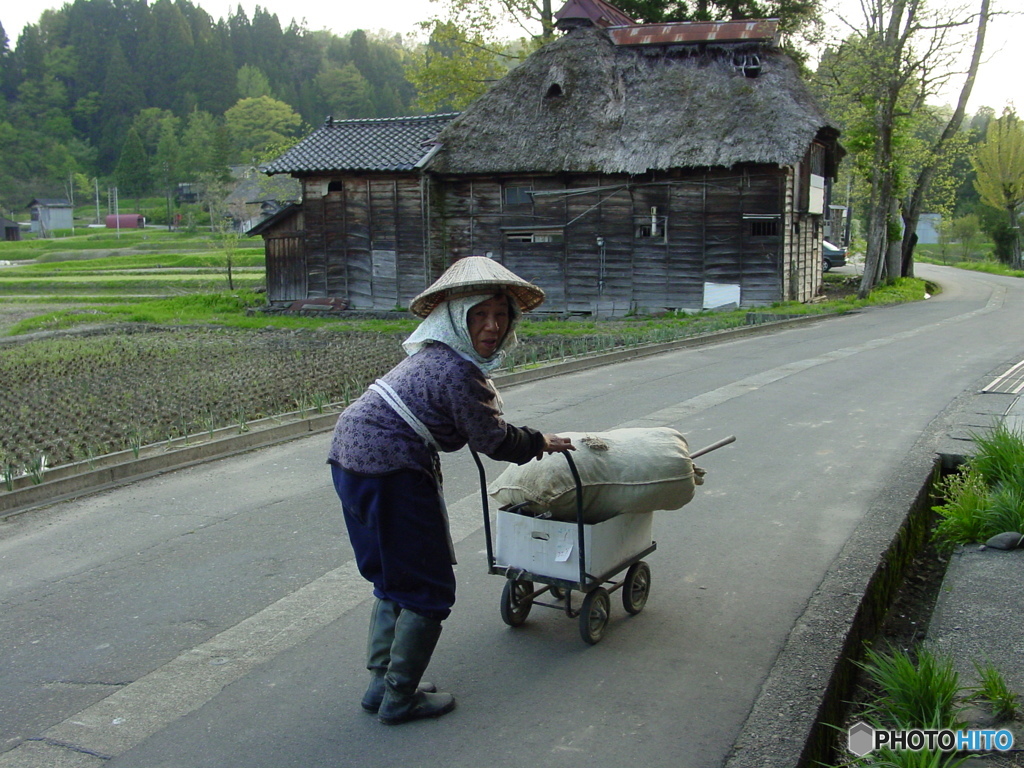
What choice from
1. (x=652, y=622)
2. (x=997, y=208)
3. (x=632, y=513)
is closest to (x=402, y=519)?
(x=632, y=513)

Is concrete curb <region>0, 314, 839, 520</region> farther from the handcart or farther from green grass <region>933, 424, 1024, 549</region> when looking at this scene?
green grass <region>933, 424, 1024, 549</region>

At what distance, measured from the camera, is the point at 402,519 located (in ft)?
11.8

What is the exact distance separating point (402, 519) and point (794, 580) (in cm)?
271

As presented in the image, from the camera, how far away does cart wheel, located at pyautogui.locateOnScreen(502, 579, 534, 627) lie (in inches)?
180

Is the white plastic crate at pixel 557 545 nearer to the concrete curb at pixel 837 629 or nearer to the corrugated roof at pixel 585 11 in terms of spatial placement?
the concrete curb at pixel 837 629

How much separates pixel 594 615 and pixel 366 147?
86.5ft

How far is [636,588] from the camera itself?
4820mm

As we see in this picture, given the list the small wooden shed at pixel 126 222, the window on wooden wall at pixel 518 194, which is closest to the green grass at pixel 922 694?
the window on wooden wall at pixel 518 194

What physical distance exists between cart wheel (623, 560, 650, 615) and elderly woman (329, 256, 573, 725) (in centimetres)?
126

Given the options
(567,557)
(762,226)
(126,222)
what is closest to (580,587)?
(567,557)

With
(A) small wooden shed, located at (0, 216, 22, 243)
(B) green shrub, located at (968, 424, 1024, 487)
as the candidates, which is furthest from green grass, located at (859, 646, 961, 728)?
(A) small wooden shed, located at (0, 216, 22, 243)

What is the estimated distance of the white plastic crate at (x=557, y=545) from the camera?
4289 mm

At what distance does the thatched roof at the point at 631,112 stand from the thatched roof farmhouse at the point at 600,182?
48mm

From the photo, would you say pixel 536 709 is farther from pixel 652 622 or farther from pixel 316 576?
pixel 316 576
